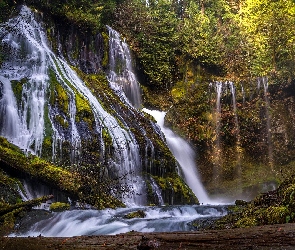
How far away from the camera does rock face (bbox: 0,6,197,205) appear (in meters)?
10.7


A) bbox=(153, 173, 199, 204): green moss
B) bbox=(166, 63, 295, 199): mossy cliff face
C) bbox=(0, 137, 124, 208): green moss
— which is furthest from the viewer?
bbox=(166, 63, 295, 199): mossy cliff face

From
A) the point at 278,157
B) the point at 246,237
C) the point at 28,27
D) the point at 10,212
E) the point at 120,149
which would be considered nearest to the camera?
the point at 246,237

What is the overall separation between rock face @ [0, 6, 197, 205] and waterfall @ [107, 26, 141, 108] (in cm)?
255

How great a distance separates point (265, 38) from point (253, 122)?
18.7ft

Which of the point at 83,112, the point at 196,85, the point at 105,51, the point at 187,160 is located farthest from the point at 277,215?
the point at 196,85

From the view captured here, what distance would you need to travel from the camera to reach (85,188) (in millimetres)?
8875

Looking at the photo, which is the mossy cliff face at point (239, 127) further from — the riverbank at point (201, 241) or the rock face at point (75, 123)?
the riverbank at point (201, 241)

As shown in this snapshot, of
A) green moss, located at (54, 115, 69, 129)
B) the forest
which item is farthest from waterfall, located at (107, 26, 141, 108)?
green moss, located at (54, 115, 69, 129)

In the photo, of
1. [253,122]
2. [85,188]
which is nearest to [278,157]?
[253,122]

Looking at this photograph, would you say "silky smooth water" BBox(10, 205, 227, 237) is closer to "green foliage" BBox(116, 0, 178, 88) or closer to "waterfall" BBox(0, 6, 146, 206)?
"waterfall" BBox(0, 6, 146, 206)

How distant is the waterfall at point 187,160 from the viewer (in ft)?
52.2

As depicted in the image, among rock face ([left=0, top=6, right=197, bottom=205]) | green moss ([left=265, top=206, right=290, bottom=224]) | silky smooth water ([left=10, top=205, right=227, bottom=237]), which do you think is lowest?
silky smooth water ([left=10, top=205, right=227, bottom=237])

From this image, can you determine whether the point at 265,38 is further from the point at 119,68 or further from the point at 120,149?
the point at 120,149

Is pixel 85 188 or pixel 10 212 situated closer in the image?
pixel 10 212
